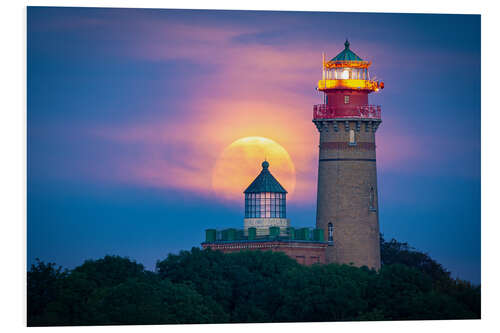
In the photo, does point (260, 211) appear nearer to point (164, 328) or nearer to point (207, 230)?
point (207, 230)

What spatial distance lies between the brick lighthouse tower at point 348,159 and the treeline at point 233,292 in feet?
8.37

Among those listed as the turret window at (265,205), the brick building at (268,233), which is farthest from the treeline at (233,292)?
the turret window at (265,205)

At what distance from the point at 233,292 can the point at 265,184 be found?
7.45 meters

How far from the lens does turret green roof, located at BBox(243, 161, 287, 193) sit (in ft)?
309

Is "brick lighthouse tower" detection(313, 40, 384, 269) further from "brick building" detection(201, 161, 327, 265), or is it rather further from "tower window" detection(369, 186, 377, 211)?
"brick building" detection(201, 161, 327, 265)

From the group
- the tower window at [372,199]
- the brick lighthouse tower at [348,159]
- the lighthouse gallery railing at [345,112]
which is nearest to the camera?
the brick lighthouse tower at [348,159]

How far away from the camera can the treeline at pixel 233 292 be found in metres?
82.0

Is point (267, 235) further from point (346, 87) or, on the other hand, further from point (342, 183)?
point (346, 87)

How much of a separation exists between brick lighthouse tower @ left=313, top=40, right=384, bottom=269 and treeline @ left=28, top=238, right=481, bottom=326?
8.37 feet

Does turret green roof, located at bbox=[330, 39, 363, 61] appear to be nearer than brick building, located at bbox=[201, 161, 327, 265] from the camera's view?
No

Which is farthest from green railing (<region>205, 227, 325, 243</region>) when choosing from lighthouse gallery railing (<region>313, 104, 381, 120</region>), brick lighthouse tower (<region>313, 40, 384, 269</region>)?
lighthouse gallery railing (<region>313, 104, 381, 120</region>)

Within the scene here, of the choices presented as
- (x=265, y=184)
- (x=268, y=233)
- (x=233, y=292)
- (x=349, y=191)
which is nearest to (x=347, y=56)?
(x=349, y=191)

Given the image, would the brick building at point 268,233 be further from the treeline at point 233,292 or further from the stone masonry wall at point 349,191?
the treeline at point 233,292
